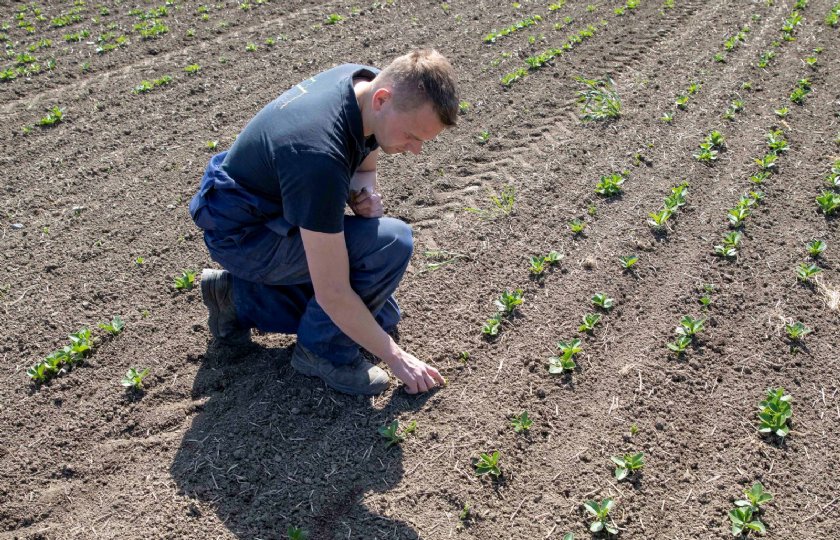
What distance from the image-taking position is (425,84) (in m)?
2.96

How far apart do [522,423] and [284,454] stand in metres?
1.20

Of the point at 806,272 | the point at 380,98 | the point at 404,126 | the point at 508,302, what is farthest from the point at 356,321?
the point at 806,272

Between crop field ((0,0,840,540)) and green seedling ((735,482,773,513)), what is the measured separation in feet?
0.15

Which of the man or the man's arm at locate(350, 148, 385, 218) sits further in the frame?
the man's arm at locate(350, 148, 385, 218)

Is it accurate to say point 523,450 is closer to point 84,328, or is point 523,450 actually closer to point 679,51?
point 84,328

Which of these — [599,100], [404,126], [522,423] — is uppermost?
[404,126]

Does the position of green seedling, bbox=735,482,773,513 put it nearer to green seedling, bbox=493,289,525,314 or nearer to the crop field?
the crop field

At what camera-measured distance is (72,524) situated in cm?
314

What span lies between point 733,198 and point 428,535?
12.1ft

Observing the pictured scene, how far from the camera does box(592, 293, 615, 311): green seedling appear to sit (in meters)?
4.25

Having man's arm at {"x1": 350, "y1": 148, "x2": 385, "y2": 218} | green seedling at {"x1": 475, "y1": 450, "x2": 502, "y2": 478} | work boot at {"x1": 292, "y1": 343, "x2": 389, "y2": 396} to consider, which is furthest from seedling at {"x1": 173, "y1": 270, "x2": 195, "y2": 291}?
green seedling at {"x1": 475, "y1": 450, "x2": 502, "y2": 478}

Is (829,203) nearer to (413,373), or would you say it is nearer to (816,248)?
(816,248)

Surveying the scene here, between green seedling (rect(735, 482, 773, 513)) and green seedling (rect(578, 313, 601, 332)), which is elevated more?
green seedling (rect(578, 313, 601, 332))

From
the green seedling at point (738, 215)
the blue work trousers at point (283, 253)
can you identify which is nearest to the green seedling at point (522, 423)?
the blue work trousers at point (283, 253)
